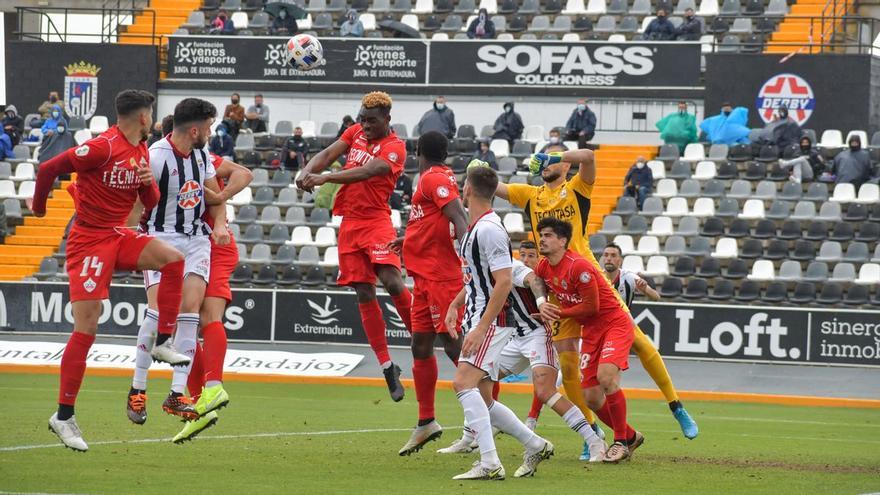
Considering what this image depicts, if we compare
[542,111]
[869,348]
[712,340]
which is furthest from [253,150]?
[869,348]

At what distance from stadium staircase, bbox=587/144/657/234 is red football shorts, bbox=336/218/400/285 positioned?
605 inches

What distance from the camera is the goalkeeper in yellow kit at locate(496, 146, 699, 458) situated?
39.7ft

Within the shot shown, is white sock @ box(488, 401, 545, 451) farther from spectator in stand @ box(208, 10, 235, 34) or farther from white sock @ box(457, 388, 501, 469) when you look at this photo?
spectator in stand @ box(208, 10, 235, 34)

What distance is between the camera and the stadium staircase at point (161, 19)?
35.6 meters

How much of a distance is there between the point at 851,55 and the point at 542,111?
6.93 metres

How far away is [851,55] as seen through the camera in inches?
1188

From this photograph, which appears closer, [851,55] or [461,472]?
[461,472]

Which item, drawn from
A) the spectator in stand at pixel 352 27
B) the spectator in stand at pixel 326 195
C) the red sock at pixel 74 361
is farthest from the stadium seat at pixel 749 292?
the red sock at pixel 74 361

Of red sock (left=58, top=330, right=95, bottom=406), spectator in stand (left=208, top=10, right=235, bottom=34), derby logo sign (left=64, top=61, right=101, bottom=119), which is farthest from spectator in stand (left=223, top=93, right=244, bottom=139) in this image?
red sock (left=58, top=330, right=95, bottom=406)

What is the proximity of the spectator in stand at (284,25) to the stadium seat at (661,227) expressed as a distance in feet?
36.0

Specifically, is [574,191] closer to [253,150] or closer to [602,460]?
[602,460]

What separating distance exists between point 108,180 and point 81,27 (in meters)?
33.6

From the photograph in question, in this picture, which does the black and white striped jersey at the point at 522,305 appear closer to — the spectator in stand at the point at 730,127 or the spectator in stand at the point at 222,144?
the spectator in stand at the point at 730,127

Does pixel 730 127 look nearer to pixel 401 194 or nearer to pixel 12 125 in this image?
pixel 401 194
